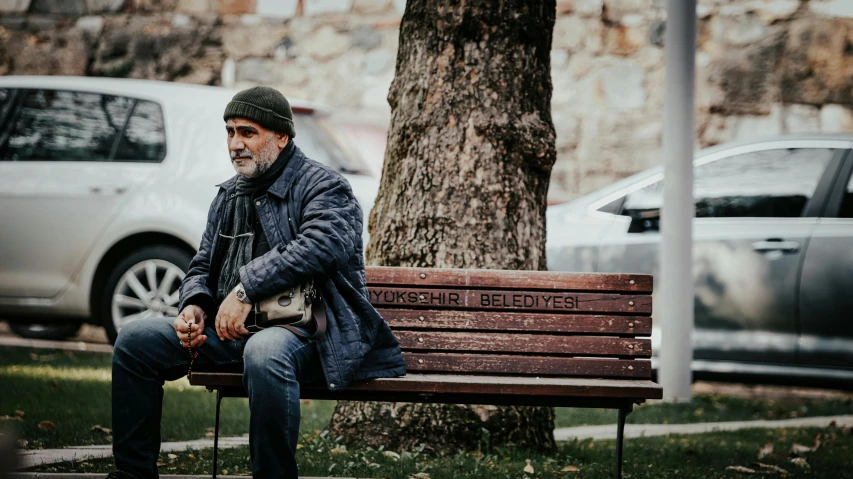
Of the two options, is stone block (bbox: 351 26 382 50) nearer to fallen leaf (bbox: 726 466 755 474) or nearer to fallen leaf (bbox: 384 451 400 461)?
fallen leaf (bbox: 384 451 400 461)

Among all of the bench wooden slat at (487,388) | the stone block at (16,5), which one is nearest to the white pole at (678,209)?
the bench wooden slat at (487,388)

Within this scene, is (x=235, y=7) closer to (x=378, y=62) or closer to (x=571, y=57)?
(x=378, y=62)

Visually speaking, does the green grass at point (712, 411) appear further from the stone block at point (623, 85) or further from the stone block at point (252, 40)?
the stone block at point (252, 40)

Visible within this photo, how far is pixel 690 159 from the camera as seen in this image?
7.32 metres

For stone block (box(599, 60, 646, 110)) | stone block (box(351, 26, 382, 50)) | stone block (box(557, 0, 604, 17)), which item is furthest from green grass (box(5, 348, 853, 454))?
stone block (box(351, 26, 382, 50))

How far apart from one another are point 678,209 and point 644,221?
22.5 inches

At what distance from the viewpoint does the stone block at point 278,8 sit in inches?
469

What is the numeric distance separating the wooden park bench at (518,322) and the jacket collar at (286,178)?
553 millimetres

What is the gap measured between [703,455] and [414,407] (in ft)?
4.76

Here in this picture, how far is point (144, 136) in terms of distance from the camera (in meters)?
7.78

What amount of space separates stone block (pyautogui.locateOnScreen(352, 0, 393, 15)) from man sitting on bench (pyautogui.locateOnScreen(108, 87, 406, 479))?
25.5ft

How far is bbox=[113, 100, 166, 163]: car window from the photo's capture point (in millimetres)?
7723

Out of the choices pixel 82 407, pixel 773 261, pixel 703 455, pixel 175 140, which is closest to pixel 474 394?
pixel 703 455

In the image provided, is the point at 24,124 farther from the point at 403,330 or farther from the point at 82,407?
the point at 403,330
